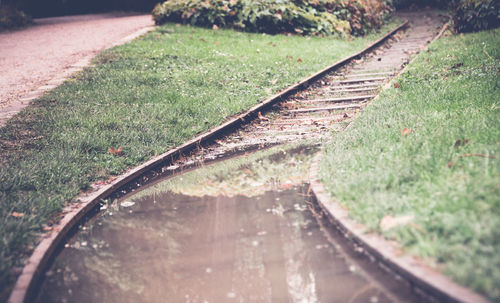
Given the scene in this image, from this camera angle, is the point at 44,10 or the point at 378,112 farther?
the point at 44,10

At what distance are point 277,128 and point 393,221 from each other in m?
3.66

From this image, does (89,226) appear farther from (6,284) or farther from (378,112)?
(378,112)

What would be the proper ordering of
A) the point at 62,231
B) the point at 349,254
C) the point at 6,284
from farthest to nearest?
the point at 62,231, the point at 349,254, the point at 6,284

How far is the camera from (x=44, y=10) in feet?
97.6

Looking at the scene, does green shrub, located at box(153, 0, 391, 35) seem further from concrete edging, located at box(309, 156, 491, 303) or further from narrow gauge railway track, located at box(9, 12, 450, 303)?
concrete edging, located at box(309, 156, 491, 303)

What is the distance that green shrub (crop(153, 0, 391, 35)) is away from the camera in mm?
15172

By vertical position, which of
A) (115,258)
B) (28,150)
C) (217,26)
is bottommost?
(115,258)

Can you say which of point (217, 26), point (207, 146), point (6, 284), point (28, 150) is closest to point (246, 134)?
point (207, 146)

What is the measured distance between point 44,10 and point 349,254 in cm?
3283

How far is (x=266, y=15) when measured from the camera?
15000mm

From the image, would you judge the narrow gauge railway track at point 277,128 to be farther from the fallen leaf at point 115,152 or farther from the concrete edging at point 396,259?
the concrete edging at point 396,259

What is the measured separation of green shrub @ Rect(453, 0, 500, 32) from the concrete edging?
456 inches

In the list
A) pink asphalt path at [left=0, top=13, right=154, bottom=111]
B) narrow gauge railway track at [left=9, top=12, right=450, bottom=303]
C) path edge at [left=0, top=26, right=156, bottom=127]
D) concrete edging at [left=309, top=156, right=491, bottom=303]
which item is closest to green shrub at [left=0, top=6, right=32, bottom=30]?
pink asphalt path at [left=0, top=13, right=154, bottom=111]

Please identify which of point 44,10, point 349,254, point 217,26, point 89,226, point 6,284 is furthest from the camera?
point 44,10
